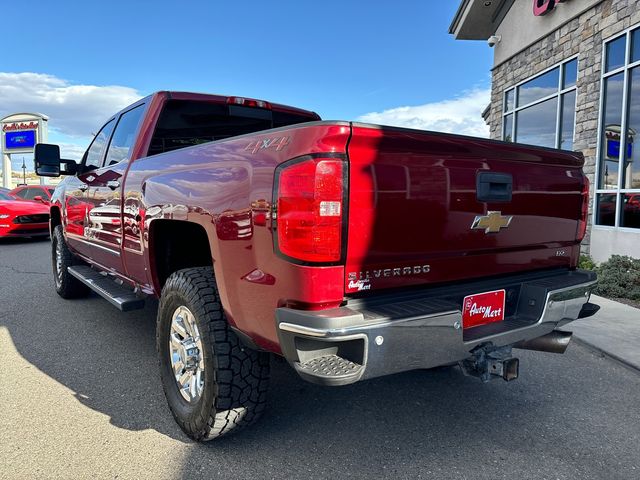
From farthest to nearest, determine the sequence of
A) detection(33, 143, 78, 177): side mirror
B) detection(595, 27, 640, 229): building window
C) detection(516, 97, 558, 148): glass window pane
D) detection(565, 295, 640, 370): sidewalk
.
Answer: detection(516, 97, 558, 148): glass window pane, detection(595, 27, 640, 229): building window, detection(33, 143, 78, 177): side mirror, detection(565, 295, 640, 370): sidewalk

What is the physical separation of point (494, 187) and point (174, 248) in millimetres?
2030

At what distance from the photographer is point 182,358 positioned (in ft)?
8.83

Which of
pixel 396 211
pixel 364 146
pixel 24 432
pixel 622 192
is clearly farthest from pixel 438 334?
pixel 622 192

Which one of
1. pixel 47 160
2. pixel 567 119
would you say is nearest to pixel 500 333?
pixel 47 160

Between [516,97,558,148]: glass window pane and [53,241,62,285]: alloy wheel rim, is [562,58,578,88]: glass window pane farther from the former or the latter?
[53,241,62,285]: alloy wheel rim

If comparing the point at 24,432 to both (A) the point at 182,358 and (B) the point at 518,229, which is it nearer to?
(A) the point at 182,358

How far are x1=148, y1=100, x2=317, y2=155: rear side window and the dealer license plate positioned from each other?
2.55 metres

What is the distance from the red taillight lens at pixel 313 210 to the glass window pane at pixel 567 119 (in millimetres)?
8398

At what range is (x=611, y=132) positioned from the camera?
7.77 metres

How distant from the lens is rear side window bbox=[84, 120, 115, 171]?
454 centimetres

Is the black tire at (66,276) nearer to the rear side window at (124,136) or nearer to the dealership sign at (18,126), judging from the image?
the rear side window at (124,136)

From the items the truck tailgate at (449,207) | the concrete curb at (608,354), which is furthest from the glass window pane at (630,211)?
the truck tailgate at (449,207)

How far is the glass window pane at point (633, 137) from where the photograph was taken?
727 cm

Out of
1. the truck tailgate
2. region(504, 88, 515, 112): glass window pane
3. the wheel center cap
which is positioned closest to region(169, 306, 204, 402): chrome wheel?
the wheel center cap
